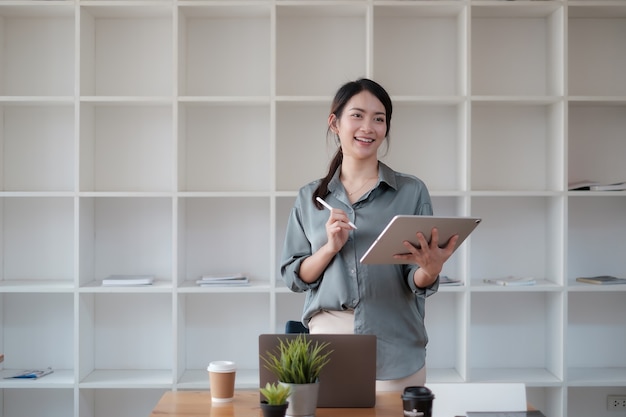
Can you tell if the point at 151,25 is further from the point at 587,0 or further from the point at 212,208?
the point at 587,0

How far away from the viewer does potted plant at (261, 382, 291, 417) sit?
1.74 m

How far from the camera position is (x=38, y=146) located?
402 centimetres

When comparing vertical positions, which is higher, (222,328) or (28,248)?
(28,248)

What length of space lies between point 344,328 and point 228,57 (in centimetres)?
209

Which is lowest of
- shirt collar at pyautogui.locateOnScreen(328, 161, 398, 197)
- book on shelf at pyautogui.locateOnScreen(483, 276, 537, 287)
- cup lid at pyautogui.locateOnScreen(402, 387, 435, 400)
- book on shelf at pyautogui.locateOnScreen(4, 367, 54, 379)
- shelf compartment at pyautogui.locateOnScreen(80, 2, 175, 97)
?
book on shelf at pyautogui.locateOnScreen(4, 367, 54, 379)

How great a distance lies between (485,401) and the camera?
1.84m

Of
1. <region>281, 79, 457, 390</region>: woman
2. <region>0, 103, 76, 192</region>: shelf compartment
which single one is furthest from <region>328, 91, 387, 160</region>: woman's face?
<region>0, 103, 76, 192</region>: shelf compartment

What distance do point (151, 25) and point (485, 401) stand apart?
2927mm

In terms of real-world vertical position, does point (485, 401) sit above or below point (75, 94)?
below

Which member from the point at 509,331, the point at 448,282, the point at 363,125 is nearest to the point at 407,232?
the point at 363,125

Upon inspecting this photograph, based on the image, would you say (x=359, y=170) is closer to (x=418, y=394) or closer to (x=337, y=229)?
(x=337, y=229)

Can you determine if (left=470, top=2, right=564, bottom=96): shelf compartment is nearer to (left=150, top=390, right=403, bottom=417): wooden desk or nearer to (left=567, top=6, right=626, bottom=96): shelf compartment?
(left=567, top=6, right=626, bottom=96): shelf compartment

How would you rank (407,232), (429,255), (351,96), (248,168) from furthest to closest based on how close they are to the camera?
(248,168), (351,96), (429,255), (407,232)

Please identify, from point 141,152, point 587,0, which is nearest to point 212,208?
point 141,152
